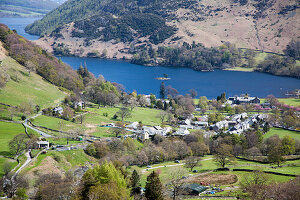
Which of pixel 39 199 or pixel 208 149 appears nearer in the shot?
pixel 39 199

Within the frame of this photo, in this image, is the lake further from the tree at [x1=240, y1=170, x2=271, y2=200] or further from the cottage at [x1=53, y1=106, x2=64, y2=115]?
the tree at [x1=240, y1=170, x2=271, y2=200]

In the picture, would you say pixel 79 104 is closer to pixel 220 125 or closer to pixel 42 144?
pixel 42 144

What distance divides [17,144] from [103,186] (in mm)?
23993

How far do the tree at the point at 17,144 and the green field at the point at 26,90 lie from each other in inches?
949

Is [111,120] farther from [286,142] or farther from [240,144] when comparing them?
[286,142]

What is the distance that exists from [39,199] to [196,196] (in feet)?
63.5

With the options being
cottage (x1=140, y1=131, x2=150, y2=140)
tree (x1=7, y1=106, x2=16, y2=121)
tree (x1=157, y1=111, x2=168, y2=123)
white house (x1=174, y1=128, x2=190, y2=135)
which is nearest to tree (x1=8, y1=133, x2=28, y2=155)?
tree (x1=7, y1=106, x2=16, y2=121)

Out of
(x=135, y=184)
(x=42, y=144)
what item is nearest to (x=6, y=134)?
(x=42, y=144)

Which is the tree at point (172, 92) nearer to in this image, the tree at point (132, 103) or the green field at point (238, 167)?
the tree at point (132, 103)

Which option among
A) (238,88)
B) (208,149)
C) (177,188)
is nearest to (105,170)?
(177,188)

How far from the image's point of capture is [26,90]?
3497 inches

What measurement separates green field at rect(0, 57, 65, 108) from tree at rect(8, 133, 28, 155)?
949 inches

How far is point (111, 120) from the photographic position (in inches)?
3415

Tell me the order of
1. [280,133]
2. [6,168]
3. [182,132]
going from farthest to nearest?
[280,133], [182,132], [6,168]
